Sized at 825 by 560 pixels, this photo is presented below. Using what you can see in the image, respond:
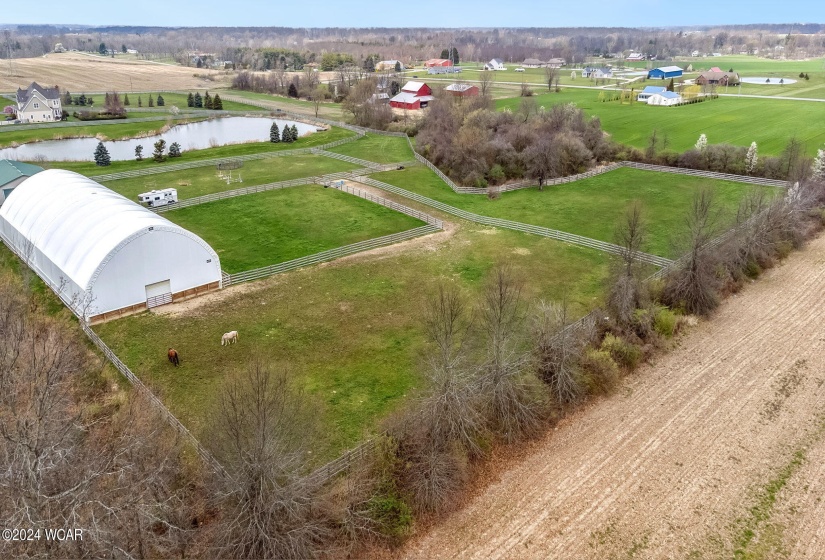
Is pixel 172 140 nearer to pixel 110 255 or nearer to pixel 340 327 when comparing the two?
pixel 110 255

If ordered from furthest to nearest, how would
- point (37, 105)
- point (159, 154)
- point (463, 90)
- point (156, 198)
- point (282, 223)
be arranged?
point (463, 90)
point (37, 105)
point (159, 154)
point (156, 198)
point (282, 223)

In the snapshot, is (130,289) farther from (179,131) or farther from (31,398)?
(179,131)

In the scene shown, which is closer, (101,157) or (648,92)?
(101,157)

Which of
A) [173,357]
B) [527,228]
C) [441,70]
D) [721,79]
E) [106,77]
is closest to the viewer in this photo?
[173,357]

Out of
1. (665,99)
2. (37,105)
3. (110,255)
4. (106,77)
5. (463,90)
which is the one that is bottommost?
(110,255)

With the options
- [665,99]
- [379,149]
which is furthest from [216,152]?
[665,99]

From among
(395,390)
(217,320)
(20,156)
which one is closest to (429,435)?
(395,390)

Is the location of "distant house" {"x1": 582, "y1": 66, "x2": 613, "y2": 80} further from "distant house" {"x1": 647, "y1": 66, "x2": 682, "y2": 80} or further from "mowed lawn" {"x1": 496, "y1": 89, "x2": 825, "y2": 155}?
"mowed lawn" {"x1": 496, "y1": 89, "x2": 825, "y2": 155}

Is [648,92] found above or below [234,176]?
above
